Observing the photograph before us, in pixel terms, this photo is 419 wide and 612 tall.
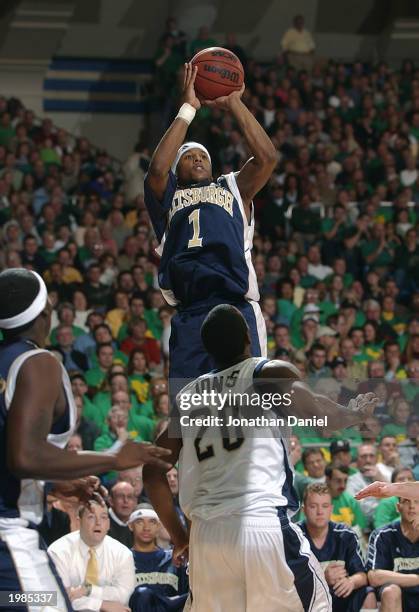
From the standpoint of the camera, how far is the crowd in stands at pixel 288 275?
25.4ft

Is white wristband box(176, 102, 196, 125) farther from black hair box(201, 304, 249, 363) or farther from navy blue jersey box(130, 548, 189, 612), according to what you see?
navy blue jersey box(130, 548, 189, 612)

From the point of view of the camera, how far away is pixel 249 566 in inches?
181

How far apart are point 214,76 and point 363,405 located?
2011 mm

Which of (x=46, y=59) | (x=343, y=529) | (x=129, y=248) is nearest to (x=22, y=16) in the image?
(x=46, y=59)

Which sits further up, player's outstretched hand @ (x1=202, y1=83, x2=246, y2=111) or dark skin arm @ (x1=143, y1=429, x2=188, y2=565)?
player's outstretched hand @ (x1=202, y1=83, x2=246, y2=111)

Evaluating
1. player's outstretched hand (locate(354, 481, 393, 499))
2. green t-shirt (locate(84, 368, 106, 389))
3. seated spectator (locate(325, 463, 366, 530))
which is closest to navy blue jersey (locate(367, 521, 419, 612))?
seated spectator (locate(325, 463, 366, 530))

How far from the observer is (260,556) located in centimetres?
460

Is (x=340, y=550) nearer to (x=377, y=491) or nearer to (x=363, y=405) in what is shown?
(x=377, y=491)

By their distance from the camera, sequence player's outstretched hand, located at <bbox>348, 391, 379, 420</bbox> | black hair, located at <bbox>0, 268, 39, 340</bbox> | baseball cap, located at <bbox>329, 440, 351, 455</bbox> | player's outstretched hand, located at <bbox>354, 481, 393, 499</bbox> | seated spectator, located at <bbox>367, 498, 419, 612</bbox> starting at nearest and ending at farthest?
black hair, located at <bbox>0, 268, 39, 340</bbox>, player's outstretched hand, located at <bbox>348, 391, 379, 420</bbox>, player's outstretched hand, located at <bbox>354, 481, 393, 499</bbox>, seated spectator, located at <bbox>367, 498, 419, 612</bbox>, baseball cap, located at <bbox>329, 440, 351, 455</bbox>

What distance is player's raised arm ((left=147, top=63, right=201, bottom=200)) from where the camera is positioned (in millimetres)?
5734

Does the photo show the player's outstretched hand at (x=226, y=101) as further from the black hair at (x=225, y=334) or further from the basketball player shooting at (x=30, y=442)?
the basketball player shooting at (x=30, y=442)

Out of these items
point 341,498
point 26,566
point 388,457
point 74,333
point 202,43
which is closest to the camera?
point 26,566

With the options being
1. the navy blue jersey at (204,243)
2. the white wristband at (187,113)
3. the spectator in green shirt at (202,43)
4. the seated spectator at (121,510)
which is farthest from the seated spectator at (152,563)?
the spectator in green shirt at (202,43)

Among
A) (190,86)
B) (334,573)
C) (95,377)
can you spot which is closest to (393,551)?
(334,573)
